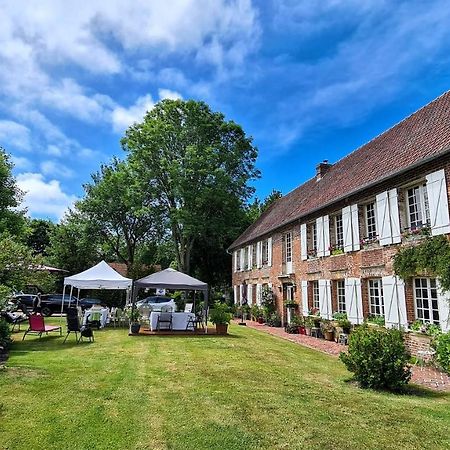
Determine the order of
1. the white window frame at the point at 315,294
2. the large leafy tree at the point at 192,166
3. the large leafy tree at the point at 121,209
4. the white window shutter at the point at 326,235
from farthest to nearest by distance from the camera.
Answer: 1. the large leafy tree at the point at 121,209
2. the large leafy tree at the point at 192,166
3. the white window frame at the point at 315,294
4. the white window shutter at the point at 326,235

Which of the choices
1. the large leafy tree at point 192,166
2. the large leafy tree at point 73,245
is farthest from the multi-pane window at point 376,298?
the large leafy tree at point 73,245

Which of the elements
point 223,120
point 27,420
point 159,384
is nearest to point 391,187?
point 159,384

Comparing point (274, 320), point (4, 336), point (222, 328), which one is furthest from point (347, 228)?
point (4, 336)

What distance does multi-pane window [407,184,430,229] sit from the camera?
9531 millimetres

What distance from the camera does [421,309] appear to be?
9445 millimetres

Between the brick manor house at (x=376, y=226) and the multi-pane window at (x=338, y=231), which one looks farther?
the multi-pane window at (x=338, y=231)

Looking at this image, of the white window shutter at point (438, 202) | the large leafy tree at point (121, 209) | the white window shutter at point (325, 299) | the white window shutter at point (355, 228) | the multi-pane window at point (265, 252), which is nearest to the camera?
the white window shutter at point (438, 202)

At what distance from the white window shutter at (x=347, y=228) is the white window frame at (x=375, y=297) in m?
1.36

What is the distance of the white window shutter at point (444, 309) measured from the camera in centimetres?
823

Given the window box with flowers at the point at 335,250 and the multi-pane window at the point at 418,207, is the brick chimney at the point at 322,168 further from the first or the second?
the multi-pane window at the point at 418,207

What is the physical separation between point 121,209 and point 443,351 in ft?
99.8

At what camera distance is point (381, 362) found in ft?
20.8

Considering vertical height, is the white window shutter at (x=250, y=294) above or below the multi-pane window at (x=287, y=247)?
below

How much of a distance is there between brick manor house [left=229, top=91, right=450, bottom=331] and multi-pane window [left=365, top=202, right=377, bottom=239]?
3 centimetres
